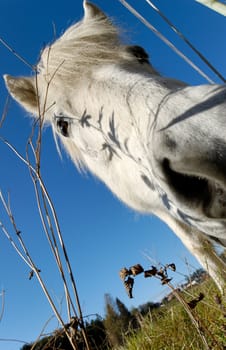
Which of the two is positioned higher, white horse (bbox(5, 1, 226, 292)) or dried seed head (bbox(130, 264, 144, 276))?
white horse (bbox(5, 1, 226, 292))

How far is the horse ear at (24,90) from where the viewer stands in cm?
357

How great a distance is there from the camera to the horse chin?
1498mm

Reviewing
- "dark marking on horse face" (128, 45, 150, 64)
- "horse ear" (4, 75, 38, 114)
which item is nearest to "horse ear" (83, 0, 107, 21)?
"dark marking on horse face" (128, 45, 150, 64)

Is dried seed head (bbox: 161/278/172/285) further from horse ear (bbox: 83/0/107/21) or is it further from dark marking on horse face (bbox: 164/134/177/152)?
horse ear (bbox: 83/0/107/21)

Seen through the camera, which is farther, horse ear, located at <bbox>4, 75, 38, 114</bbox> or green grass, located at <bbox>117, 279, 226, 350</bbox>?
horse ear, located at <bbox>4, 75, 38, 114</bbox>

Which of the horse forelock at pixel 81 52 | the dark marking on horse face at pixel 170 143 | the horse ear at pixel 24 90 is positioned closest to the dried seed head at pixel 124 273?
the dark marking on horse face at pixel 170 143

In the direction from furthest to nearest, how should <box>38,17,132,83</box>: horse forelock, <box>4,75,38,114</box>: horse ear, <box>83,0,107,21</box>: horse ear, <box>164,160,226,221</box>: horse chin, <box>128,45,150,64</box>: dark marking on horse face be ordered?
<box>4,75,38,114</box>: horse ear
<box>83,0,107,21</box>: horse ear
<box>128,45,150,64</box>: dark marking on horse face
<box>38,17,132,83</box>: horse forelock
<box>164,160,226,221</box>: horse chin

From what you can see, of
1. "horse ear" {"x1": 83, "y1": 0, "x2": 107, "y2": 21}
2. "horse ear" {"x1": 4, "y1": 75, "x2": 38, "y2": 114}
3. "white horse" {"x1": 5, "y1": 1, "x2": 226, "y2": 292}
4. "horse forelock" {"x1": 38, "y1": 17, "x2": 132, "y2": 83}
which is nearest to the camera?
"white horse" {"x1": 5, "y1": 1, "x2": 226, "y2": 292}

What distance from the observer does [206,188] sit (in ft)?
5.01

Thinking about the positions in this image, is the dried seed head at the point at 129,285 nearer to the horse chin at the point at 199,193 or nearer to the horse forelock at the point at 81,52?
the horse chin at the point at 199,193

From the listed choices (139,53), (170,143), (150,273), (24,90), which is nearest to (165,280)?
(150,273)

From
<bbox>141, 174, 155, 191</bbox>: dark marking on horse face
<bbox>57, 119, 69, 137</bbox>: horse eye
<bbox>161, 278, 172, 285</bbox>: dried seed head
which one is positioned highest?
<bbox>57, 119, 69, 137</bbox>: horse eye

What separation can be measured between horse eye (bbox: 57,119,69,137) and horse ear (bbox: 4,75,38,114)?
0.84 metres

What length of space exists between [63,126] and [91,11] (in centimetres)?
131
